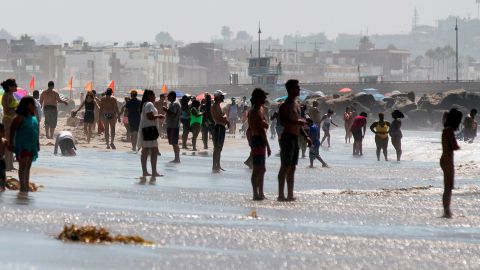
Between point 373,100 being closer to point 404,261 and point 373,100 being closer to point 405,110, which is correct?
point 405,110

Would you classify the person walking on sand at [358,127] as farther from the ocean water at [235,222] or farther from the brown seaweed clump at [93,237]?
the brown seaweed clump at [93,237]

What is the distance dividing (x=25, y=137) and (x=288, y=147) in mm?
2906

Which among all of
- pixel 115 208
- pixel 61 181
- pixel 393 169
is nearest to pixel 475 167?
pixel 393 169

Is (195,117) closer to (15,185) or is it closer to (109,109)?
(109,109)

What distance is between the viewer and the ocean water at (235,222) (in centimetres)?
874

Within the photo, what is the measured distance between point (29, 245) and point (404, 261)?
8.62 ft

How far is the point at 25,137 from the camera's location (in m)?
13.9

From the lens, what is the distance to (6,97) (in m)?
16.8

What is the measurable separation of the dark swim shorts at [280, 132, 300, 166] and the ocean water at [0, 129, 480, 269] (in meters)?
0.52

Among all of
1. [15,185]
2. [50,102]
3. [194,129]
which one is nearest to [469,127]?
[194,129]

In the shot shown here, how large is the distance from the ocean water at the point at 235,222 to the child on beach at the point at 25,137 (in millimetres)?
360

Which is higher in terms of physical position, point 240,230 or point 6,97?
point 6,97

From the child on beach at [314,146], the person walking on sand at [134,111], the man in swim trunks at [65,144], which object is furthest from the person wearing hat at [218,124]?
the person walking on sand at [134,111]

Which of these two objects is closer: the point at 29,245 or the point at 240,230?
the point at 29,245
